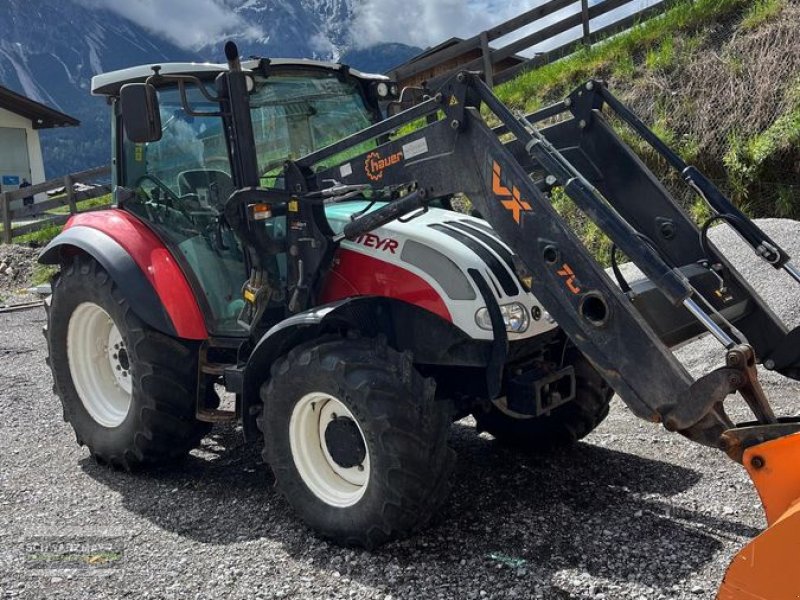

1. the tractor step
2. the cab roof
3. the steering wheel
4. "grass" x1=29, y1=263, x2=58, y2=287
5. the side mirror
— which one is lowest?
the tractor step

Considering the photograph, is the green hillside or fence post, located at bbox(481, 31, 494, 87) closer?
the green hillside

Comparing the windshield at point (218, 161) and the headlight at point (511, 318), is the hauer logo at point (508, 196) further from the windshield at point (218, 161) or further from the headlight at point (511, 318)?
the windshield at point (218, 161)

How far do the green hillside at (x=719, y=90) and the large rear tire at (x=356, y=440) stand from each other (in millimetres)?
5583

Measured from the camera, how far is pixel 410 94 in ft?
15.8

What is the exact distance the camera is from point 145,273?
4.54 m

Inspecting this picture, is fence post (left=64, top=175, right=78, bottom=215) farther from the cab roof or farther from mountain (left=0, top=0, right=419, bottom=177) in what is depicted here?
mountain (left=0, top=0, right=419, bottom=177)

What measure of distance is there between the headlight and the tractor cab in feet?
4.02

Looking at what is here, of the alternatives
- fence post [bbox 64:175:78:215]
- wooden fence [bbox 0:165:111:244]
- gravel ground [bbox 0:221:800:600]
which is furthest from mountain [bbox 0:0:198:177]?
gravel ground [bbox 0:221:800:600]

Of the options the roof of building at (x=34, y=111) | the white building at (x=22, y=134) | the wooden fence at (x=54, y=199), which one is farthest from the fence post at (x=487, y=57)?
the white building at (x=22, y=134)

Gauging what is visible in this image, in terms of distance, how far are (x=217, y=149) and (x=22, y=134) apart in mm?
25749

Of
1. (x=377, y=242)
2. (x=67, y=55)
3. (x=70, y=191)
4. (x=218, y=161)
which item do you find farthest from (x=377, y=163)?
(x=67, y=55)

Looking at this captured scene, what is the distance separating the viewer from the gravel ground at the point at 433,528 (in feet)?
11.0

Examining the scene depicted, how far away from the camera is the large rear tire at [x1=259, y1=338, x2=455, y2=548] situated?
3.46 m

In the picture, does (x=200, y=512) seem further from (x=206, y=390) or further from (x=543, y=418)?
(x=543, y=418)
